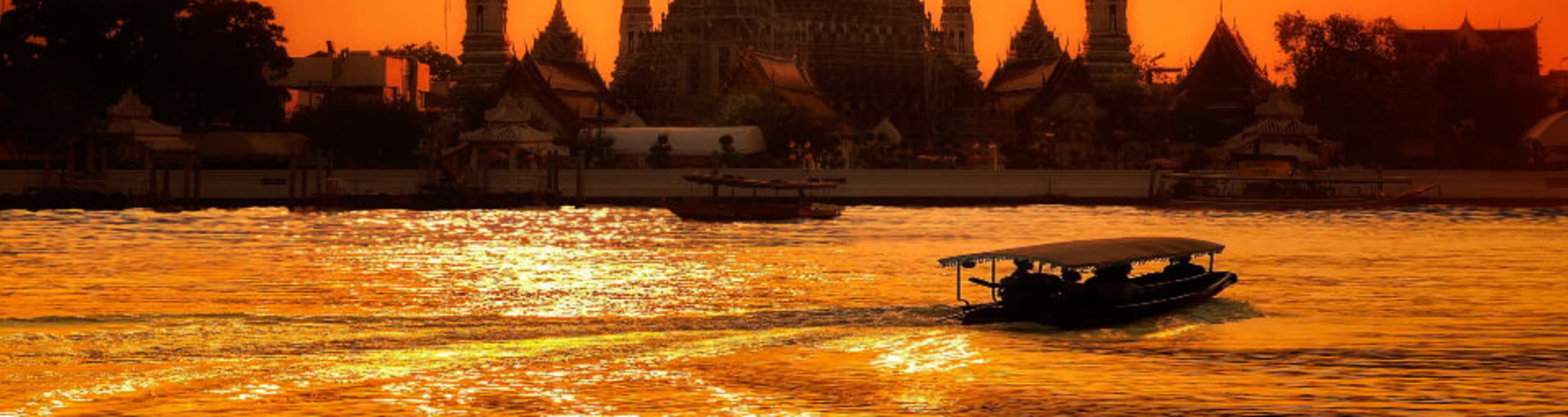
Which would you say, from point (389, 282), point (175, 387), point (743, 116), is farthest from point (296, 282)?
point (743, 116)

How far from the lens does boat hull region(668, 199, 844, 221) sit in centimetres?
6328

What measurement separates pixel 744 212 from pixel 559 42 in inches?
2785

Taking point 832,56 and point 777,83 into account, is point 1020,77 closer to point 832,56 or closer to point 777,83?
point 832,56

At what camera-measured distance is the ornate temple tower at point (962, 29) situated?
138 m

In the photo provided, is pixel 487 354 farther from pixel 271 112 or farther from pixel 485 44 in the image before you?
pixel 485 44

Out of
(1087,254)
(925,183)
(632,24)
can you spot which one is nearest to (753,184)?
(925,183)

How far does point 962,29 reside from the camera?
456 ft

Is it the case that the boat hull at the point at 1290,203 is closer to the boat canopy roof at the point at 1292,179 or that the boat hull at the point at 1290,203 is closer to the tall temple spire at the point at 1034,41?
the boat canopy roof at the point at 1292,179

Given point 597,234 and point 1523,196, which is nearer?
point 597,234

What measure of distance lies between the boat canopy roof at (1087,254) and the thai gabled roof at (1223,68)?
242 feet

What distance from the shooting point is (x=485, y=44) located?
110438mm

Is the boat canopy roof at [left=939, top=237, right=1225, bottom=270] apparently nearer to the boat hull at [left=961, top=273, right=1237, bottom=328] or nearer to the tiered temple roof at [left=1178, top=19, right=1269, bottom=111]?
the boat hull at [left=961, top=273, right=1237, bottom=328]

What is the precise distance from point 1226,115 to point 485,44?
37272 millimetres

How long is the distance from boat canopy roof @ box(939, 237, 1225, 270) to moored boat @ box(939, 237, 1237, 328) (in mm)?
16
